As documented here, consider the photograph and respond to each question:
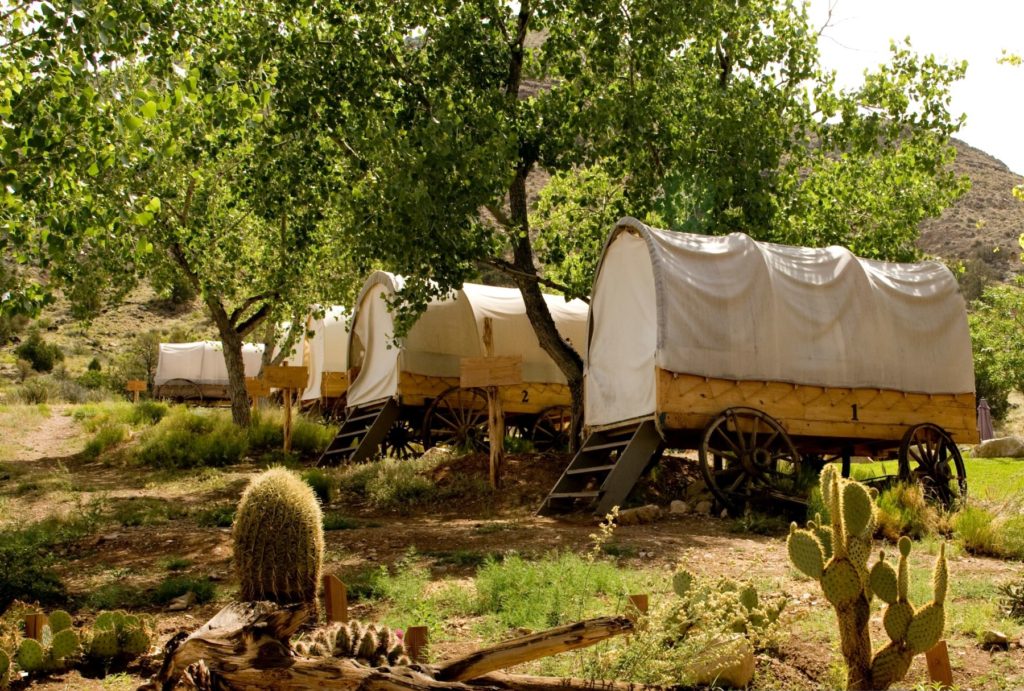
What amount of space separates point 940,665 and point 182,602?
4.79 meters

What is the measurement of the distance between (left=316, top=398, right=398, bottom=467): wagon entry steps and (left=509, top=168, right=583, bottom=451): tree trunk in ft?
10.9

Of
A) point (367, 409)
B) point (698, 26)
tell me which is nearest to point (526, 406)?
point (367, 409)

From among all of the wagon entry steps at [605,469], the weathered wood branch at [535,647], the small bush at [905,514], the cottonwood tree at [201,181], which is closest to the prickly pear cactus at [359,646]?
the weathered wood branch at [535,647]

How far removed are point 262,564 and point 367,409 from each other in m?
13.3

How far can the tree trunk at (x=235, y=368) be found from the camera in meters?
20.1

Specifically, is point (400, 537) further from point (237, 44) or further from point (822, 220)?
point (822, 220)

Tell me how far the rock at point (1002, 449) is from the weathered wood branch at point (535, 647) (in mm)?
17684

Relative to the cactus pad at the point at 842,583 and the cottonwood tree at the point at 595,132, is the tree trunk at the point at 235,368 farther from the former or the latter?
the cactus pad at the point at 842,583

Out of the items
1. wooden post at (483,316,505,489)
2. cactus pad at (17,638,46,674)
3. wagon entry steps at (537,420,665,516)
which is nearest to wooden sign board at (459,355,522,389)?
wooden post at (483,316,505,489)

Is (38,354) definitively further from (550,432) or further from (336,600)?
(336,600)

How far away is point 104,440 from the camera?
18750mm

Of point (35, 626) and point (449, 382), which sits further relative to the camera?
point (449, 382)

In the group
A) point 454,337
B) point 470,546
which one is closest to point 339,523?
point 470,546

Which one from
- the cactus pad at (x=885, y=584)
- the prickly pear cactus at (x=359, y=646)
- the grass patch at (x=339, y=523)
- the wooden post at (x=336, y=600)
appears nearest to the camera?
the prickly pear cactus at (x=359, y=646)
